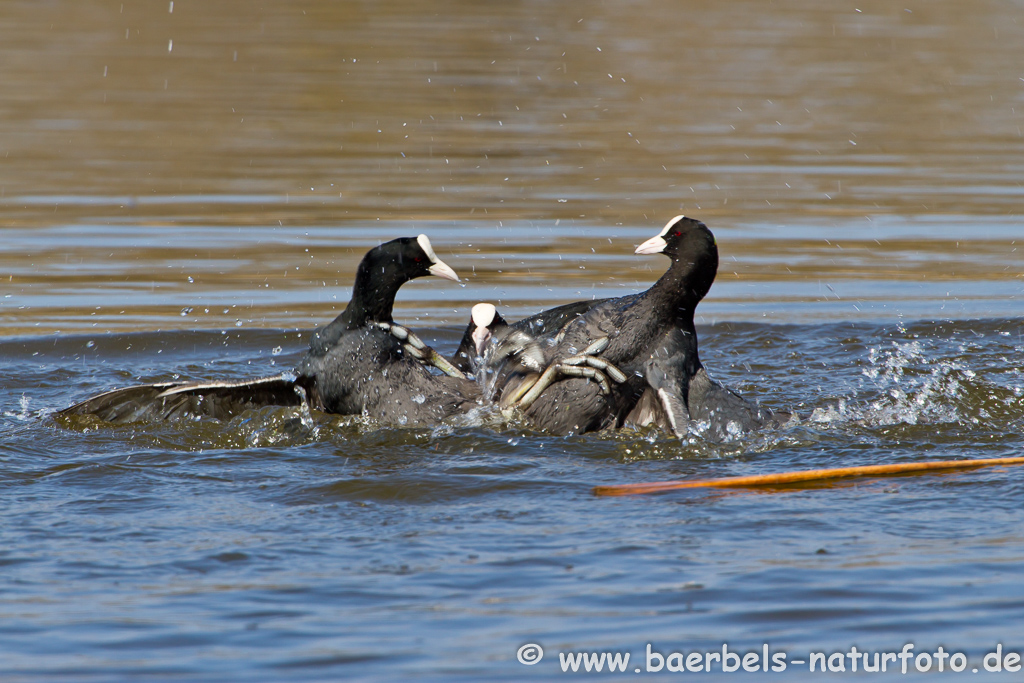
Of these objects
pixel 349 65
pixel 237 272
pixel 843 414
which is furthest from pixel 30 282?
pixel 349 65

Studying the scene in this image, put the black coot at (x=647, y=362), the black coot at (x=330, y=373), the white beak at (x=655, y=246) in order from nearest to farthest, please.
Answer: the black coot at (x=647, y=362) → the black coot at (x=330, y=373) → the white beak at (x=655, y=246)

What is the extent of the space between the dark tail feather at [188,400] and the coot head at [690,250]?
5.19ft

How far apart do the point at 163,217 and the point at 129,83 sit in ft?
20.1

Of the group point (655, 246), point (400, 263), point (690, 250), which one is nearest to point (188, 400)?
point (400, 263)

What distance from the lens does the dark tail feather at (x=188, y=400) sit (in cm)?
518

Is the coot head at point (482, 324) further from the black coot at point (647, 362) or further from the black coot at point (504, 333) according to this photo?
the black coot at point (647, 362)

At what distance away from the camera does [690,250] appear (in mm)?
5387

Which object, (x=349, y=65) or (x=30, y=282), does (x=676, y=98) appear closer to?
(x=349, y=65)

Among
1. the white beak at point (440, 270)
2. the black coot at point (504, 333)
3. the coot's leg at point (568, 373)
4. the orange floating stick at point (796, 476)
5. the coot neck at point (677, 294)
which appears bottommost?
the orange floating stick at point (796, 476)

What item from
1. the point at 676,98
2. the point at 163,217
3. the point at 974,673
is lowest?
the point at 974,673

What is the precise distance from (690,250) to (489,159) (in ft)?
19.2

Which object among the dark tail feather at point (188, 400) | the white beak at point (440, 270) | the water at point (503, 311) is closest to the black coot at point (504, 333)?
the white beak at point (440, 270)

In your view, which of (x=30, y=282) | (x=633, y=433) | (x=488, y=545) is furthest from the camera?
(x=30, y=282)

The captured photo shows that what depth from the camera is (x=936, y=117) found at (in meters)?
13.2
